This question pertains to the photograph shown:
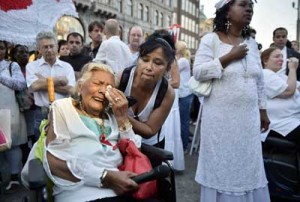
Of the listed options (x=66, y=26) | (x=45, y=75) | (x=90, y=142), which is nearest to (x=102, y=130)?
(x=90, y=142)

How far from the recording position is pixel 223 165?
2555 mm

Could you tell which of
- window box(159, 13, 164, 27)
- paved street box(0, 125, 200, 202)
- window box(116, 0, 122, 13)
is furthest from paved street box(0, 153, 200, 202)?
window box(159, 13, 164, 27)

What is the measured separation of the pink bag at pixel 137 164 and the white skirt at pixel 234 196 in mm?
684

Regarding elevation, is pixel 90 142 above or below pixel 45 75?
below

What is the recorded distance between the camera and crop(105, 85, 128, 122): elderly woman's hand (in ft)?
6.81

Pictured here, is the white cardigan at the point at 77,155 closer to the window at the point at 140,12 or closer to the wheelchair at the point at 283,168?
the wheelchair at the point at 283,168

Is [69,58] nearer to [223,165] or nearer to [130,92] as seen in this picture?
[130,92]

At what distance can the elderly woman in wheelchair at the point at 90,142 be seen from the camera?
1940 mm

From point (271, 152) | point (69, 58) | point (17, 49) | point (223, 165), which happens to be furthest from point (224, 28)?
point (17, 49)

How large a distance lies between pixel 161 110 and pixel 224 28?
0.83 m

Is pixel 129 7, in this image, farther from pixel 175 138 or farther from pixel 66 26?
pixel 175 138

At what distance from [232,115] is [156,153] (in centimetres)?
70

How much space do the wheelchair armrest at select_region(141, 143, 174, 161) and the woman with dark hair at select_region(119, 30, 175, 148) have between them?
0.11 metres

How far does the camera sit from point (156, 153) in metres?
2.18
